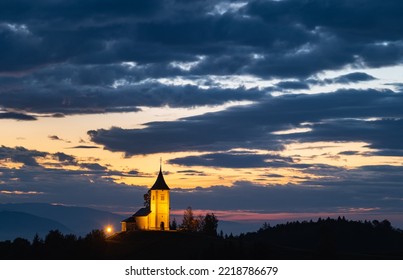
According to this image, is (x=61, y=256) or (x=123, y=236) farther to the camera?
(x=123, y=236)

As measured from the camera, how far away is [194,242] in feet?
606

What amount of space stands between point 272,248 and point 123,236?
1448 inches

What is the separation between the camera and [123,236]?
196000 mm
